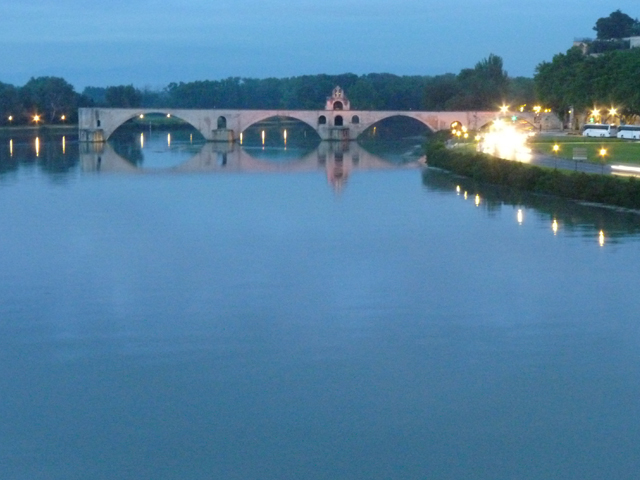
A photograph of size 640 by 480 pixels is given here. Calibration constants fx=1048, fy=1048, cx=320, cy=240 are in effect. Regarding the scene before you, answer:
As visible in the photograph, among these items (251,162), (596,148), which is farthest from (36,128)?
(596,148)

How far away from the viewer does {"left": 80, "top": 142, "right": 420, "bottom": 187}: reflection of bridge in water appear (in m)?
33.5

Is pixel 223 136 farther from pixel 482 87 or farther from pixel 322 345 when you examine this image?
pixel 322 345

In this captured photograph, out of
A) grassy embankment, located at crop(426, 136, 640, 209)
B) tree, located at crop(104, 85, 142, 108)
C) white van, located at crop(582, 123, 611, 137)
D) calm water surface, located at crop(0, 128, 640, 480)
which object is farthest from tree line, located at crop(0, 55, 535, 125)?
calm water surface, located at crop(0, 128, 640, 480)

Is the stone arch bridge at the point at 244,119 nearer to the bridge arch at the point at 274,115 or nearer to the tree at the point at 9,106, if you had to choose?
the bridge arch at the point at 274,115

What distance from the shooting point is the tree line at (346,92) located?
60.7 m

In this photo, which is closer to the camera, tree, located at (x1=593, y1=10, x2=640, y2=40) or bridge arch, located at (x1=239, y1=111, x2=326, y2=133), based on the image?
bridge arch, located at (x1=239, y1=111, x2=326, y2=133)

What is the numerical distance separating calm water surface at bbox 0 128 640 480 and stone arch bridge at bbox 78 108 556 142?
31.8 m

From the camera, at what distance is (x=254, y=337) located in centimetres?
1126

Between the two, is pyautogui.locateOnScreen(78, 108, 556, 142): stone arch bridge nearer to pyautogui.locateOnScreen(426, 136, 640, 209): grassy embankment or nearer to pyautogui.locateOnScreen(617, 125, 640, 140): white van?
pyautogui.locateOnScreen(617, 125, 640, 140): white van

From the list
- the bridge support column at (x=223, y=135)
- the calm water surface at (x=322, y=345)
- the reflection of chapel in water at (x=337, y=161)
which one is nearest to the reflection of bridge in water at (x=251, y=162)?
Answer: the reflection of chapel in water at (x=337, y=161)

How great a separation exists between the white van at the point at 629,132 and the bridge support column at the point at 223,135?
20626 millimetres

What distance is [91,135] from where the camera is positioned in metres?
50.8

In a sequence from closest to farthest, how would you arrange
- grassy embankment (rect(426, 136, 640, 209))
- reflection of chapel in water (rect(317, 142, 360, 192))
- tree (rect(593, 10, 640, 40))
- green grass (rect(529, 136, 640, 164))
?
grassy embankment (rect(426, 136, 640, 209)) < green grass (rect(529, 136, 640, 164)) < reflection of chapel in water (rect(317, 142, 360, 192)) < tree (rect(593, 10, 640, 40))

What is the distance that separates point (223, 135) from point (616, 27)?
883 inches
